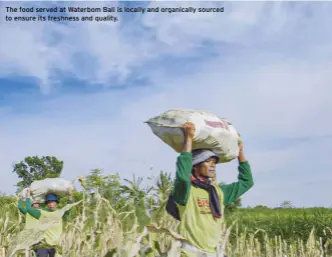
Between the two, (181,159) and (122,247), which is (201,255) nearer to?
(181,159)

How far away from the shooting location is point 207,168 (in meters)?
3.02

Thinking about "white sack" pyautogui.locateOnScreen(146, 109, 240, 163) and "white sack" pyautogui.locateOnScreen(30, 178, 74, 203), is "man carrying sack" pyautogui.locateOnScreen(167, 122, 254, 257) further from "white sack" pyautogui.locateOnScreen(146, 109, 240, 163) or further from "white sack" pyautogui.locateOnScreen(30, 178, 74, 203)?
"white sack" pyautogui.locateOnScreen(30, 178, 74, 203)

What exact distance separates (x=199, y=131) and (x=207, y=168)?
0.19m

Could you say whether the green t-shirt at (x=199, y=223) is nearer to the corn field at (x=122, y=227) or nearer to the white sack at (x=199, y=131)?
the corn field at (x=122, y=227)

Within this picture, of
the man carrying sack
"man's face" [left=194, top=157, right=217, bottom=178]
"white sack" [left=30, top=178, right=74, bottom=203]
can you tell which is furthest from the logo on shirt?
"white sack" [left=30, top=178, right=74, bottom=203]

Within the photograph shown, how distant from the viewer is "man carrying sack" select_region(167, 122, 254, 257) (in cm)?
283

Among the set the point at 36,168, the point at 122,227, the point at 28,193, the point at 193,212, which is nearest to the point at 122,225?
the point at 122,227

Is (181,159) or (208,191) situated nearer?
(181,159)

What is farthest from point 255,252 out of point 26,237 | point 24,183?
point 24,183

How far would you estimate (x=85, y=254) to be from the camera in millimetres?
2793

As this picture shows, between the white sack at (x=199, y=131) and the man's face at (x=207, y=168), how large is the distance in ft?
0.27

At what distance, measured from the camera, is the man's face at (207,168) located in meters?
3.01

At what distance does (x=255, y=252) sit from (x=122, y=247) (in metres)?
4.04

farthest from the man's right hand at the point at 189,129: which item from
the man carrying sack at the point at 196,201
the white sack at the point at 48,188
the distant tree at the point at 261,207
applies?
the distant tree at the point at 261,207
